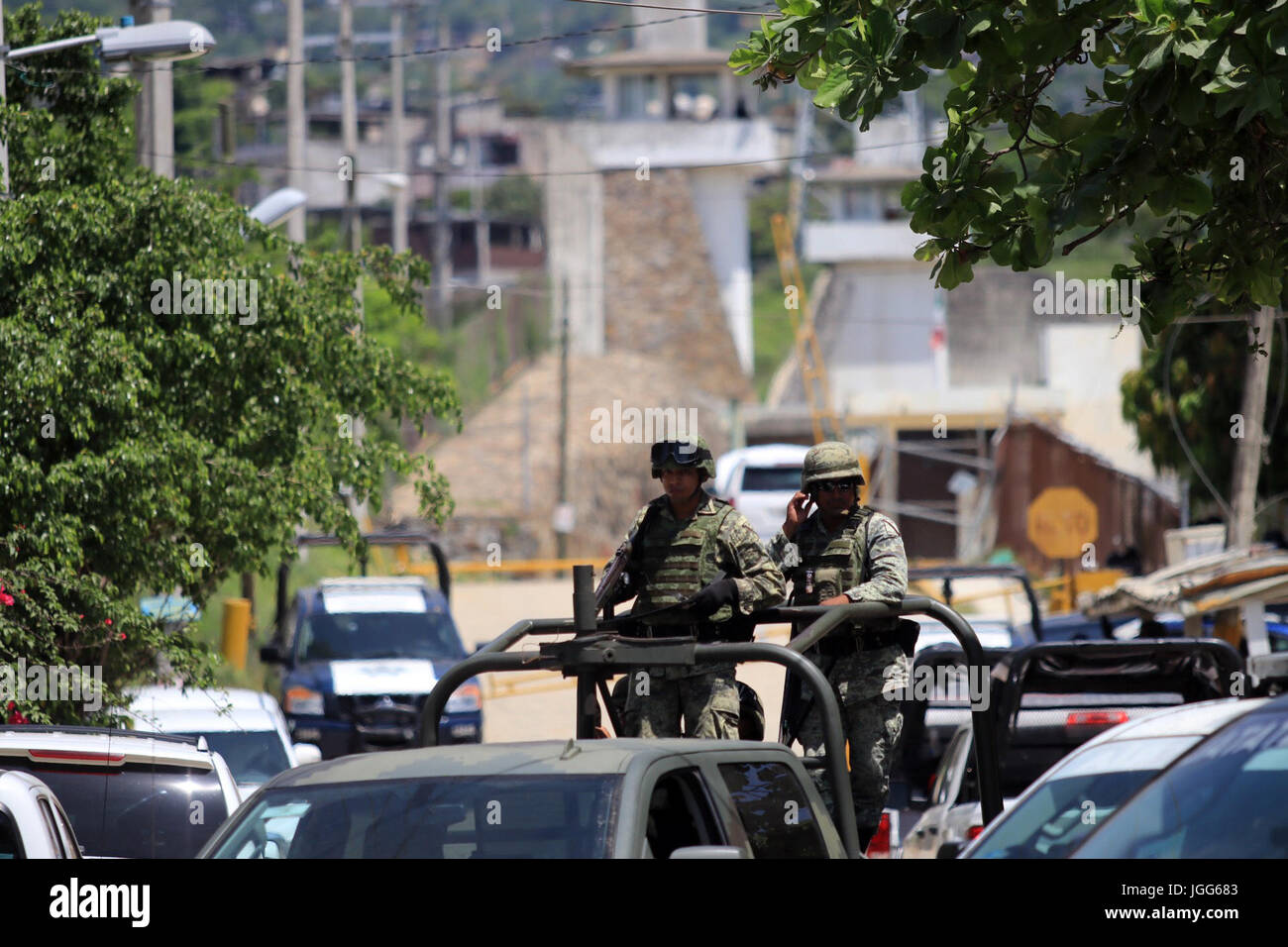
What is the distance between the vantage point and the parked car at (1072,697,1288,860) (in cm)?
Answer: 425

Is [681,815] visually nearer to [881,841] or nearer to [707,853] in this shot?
[707,853]

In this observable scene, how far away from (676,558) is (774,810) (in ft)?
7.57

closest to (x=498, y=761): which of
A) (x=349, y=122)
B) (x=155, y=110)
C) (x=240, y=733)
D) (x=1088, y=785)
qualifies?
(x=1088, y=785)

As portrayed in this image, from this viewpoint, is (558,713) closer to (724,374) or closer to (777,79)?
(777,79)

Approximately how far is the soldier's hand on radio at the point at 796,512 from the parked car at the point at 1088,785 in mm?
2727

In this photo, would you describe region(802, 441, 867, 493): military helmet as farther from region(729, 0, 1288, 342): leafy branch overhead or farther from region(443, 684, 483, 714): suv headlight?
region(443, 684, 483, 714): suv headlight

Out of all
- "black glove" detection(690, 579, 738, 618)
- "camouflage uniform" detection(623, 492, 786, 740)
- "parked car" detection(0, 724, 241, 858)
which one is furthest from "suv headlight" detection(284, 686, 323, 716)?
"black glove" detection(690, 579, 738, 618)

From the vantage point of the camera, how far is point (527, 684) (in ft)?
85.1

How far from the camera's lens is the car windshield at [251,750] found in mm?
12172

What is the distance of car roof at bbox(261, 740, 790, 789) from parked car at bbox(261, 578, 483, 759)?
10849 millimetres

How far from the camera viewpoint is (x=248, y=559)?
11.8 meters
